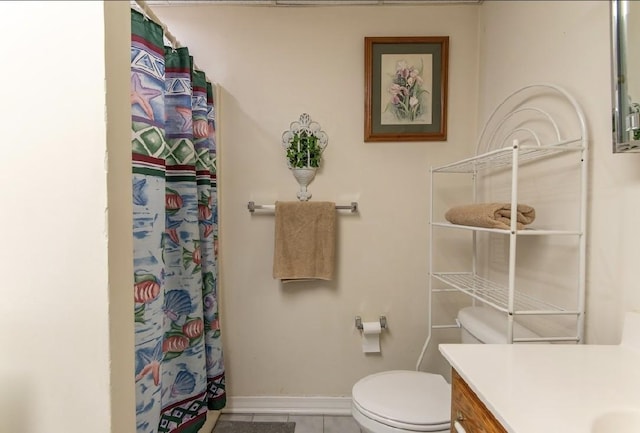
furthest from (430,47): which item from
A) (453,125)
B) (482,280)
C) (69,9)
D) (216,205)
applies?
(69,9)

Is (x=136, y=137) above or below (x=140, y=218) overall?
above

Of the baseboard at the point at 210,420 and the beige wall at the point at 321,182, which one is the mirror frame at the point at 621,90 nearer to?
the beige wall at the point at 321,182

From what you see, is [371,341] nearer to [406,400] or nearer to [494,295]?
[406,400]

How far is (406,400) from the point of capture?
1207 mm


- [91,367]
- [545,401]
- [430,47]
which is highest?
[430,47]

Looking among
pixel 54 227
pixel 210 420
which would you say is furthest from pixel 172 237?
pixel 210 420

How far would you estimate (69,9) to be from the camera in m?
0.52

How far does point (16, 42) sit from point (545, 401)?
1121 millimetres

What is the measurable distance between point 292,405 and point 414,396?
2.65 feet

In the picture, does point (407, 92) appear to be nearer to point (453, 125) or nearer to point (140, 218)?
point (453, 125)

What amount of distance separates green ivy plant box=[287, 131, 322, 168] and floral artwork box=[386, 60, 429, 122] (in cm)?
44

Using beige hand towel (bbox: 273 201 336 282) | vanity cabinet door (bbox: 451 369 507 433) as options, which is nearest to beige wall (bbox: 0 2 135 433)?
vanity cabinet door (bbox: 451 369 507 433)

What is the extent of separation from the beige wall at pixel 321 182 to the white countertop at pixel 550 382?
2.99 feet

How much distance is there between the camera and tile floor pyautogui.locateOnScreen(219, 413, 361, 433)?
1637 mm
